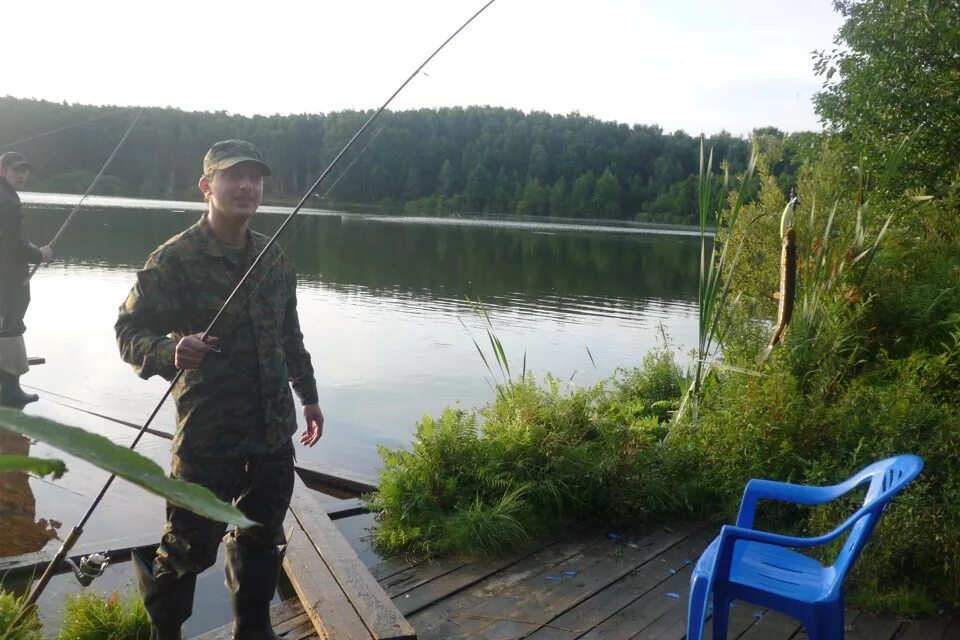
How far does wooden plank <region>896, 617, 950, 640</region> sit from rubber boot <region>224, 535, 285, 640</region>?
2.51 m

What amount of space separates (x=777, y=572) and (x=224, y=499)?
1992 mm

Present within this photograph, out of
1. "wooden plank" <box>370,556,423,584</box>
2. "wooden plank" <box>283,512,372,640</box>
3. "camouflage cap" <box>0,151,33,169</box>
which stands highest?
"camouflage cap" <box>0,151,33,169</box>

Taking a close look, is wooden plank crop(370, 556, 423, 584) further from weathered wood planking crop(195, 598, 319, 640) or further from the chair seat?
the chair seat

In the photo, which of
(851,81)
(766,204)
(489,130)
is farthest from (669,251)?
(766,204)

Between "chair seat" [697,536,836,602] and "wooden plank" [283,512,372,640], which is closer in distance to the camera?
"chair seat" [697,536,836,602]

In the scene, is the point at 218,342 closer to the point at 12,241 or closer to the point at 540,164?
the point at 12,241

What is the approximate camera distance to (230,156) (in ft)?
9.50

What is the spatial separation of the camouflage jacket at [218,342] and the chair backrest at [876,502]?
77.0 inches

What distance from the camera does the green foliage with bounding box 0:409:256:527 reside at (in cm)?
49

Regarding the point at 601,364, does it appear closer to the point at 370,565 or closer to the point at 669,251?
the point at 370,565

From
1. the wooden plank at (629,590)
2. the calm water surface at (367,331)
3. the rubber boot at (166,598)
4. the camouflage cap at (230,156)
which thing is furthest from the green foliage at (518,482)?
the camouflage cap at (230,156)

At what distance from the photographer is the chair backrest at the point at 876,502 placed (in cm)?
247

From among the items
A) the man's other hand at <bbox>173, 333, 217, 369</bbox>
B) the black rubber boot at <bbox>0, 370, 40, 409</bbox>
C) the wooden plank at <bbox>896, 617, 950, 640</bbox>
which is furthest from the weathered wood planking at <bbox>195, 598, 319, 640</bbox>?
the black rubber boot at <bbox>0, 370, 40, 409</bbox>

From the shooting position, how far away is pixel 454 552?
4.09 m
